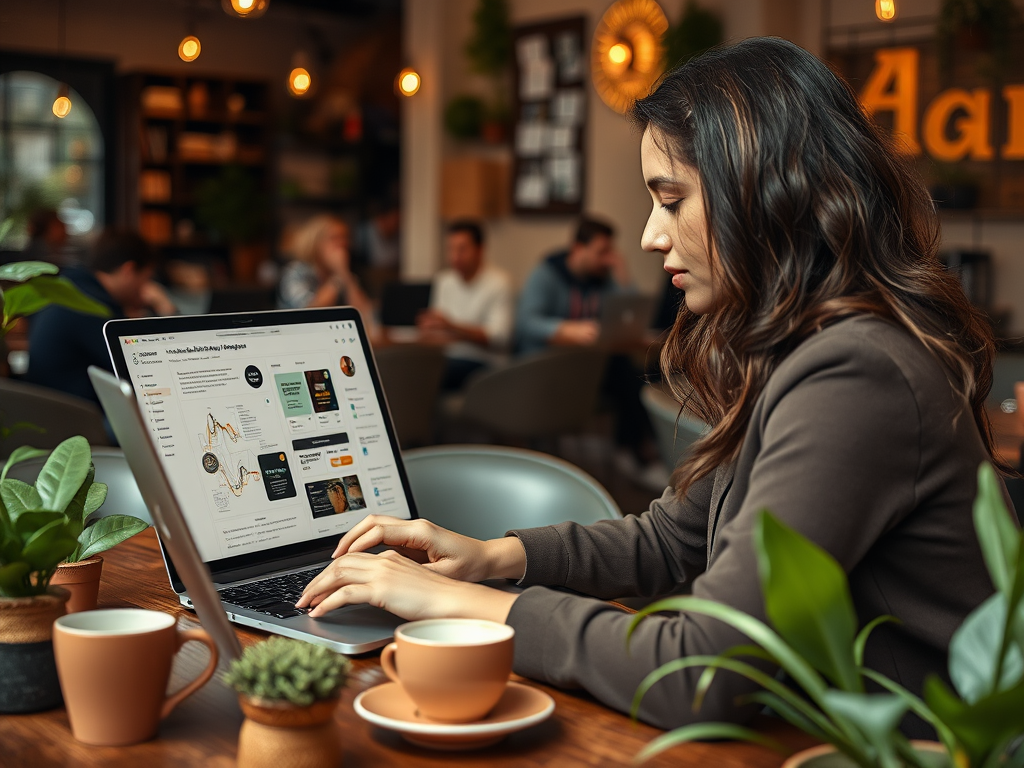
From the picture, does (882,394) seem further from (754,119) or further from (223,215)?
(223,215)

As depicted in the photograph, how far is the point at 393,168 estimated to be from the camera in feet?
35.6

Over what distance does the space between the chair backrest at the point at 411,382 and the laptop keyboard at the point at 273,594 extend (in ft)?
8.99

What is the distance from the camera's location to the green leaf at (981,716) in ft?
1.79

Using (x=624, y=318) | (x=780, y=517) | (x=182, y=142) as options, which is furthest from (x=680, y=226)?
(x=182, y=142)

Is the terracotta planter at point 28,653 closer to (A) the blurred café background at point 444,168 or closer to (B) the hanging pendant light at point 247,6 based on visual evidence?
(A) the blurred café background at point 444,168

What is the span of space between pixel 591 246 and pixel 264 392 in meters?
4.73

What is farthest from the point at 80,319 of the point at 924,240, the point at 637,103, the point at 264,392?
the point at 924,240

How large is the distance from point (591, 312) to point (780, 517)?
5.24 metres

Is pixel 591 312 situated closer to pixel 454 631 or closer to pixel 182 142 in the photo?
pixel 454 631

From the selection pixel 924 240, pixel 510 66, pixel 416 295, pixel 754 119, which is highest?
pixel 510 66

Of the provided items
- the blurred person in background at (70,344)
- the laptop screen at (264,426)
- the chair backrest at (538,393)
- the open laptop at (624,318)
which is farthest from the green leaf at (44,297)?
the open laptop at (624,318)

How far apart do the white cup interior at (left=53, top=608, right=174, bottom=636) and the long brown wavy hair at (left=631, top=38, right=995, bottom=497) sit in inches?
22.6

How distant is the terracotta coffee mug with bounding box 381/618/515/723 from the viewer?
0.79m

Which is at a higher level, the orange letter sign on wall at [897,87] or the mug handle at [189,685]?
the orange letter sign on wall at [897,87]
